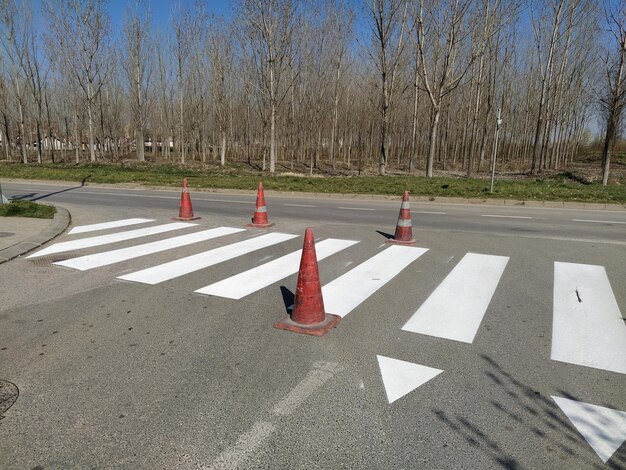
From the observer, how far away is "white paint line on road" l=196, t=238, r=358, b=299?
5.34 m

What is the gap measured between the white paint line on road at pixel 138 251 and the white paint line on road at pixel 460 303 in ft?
15.1

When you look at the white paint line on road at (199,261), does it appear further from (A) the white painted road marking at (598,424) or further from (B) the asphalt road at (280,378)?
(A) the white painted road marking at (598,424)

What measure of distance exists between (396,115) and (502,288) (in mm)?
41347

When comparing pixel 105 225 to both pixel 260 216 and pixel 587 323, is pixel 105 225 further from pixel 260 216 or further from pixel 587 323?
pixel 587 323

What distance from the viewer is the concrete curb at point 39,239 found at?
6.94 metres

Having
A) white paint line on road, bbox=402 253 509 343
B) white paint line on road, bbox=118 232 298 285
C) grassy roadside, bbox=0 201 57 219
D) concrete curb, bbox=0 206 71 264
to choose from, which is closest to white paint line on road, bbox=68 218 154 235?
concrete curb, bbox=0 206 71 264

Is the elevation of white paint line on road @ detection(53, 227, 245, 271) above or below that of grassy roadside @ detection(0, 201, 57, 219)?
below

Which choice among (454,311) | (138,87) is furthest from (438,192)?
(138,87)

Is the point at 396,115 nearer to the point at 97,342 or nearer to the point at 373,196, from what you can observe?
the point at 373,196

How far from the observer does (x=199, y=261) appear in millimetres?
6773

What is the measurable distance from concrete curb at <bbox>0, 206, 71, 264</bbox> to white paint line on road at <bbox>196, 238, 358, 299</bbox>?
3604 millimetres

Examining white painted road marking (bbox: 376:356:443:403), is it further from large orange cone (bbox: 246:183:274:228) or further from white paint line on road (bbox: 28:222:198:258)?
large orange cone (bbox: 246:183:274:228)

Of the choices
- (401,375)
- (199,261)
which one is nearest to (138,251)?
(199,261)

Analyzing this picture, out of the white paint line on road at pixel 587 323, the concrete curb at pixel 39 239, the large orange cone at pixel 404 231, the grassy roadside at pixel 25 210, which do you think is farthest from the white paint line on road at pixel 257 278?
the grassy roadside at pixel 25 210
